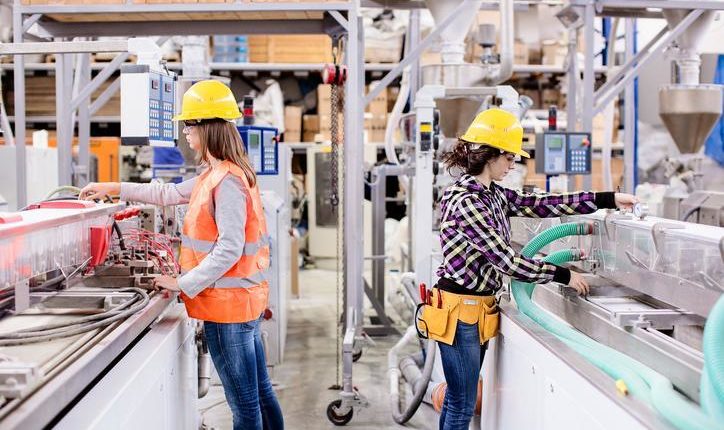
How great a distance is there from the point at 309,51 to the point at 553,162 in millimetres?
4655

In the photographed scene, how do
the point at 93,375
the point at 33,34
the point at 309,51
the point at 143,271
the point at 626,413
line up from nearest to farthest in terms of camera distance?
the point at 626,413 < the point at 93,375 < the point at 143,271 < the point at 33,34 < the point at 309,51

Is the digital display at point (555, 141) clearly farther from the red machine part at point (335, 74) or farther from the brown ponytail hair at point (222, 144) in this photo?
the brown ponytail hair at point (222, 144)

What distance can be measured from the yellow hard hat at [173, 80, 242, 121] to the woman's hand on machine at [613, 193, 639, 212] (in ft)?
4.24

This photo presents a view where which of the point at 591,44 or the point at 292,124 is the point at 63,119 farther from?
the point at 292,124

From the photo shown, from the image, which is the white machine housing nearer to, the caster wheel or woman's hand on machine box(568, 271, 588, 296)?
the caster wheel

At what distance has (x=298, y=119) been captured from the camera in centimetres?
906

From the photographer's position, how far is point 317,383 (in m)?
4.56

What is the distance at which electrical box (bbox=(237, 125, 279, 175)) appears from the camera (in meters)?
4.47

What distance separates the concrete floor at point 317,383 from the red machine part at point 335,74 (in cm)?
170

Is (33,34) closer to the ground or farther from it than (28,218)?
farther from it

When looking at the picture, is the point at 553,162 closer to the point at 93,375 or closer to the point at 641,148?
the point at 93,375

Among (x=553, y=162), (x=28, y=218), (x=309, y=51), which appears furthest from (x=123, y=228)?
(x=309, y=51)

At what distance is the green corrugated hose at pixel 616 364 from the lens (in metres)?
1.52

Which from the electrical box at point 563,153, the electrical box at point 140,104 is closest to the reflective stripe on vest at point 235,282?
the electrical box at point 140,104
